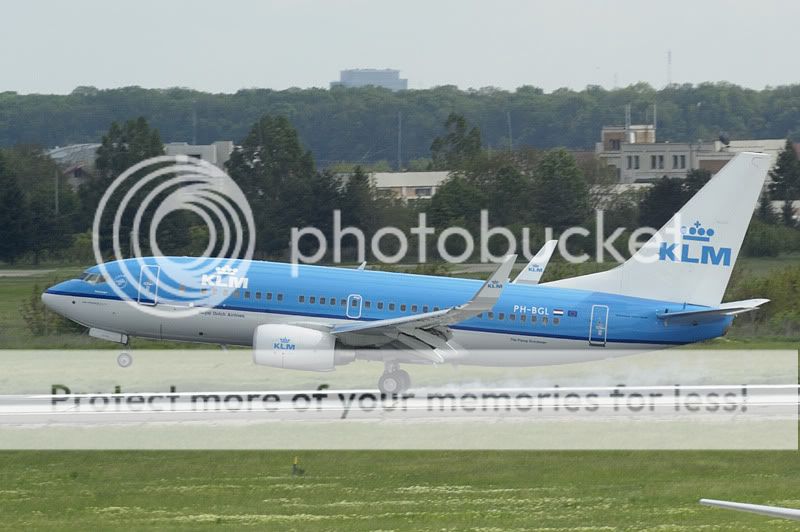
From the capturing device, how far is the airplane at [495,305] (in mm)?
33438

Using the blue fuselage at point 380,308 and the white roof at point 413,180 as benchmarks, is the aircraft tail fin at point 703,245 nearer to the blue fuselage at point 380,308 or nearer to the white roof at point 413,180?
the blue fuselage at point 380,308

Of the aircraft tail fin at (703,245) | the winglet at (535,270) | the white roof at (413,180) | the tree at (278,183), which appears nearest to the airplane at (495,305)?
the aircraft tail fin at (703,245)

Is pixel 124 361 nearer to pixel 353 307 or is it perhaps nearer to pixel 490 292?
pixel 353 307

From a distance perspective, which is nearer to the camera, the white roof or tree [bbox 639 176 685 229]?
tree [bbox 639 176 685 229]

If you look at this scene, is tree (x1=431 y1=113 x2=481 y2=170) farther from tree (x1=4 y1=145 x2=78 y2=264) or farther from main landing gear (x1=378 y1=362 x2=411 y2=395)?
main landing gear (x1=378 y1=362 x2=411 y2=395)

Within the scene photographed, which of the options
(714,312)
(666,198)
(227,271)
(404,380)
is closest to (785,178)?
(666,198)

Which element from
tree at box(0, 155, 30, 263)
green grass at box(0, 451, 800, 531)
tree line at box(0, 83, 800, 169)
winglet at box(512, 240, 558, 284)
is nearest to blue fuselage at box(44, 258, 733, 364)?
winglet at box(512, 240, 558, 284)

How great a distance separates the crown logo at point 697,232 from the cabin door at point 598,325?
2.84 meters

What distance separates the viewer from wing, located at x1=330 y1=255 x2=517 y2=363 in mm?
30953

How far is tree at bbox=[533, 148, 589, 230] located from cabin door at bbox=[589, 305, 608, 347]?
4233 cm

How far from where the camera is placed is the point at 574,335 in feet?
112

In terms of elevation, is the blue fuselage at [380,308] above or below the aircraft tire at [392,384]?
above

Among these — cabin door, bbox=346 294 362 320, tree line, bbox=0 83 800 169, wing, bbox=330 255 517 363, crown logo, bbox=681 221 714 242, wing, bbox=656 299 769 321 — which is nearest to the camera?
wing, bbox=330 255 517 363

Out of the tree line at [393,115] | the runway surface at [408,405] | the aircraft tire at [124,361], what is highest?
the tree line at [393,115]
